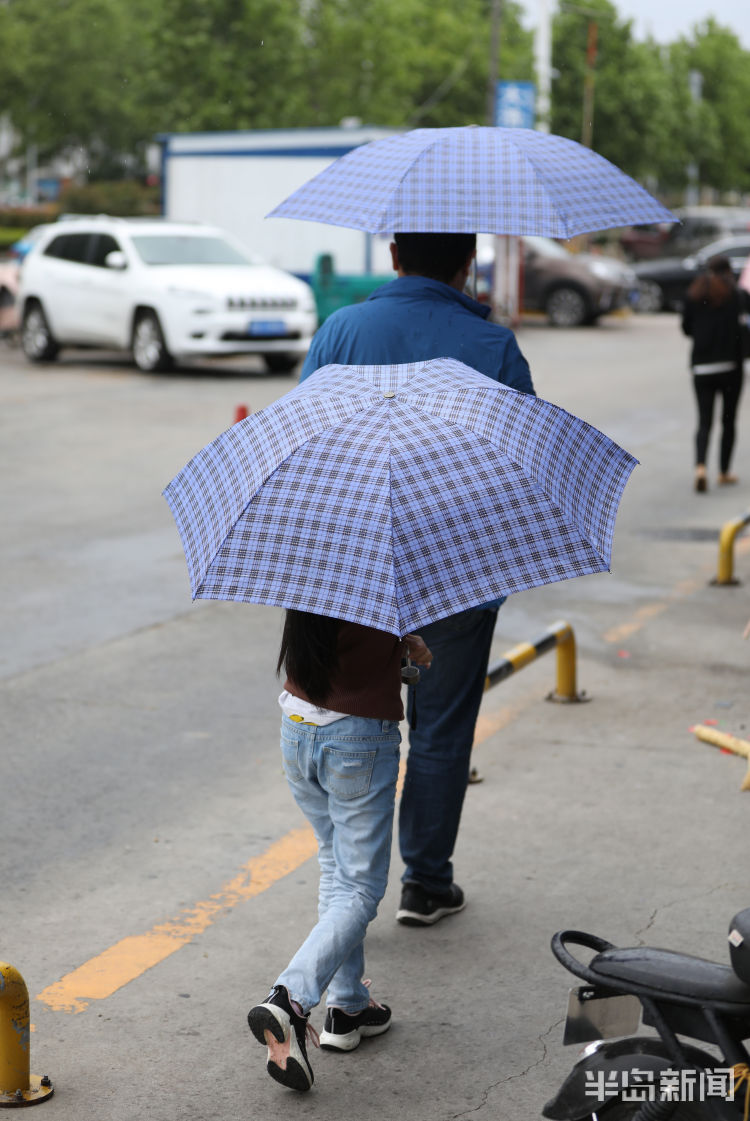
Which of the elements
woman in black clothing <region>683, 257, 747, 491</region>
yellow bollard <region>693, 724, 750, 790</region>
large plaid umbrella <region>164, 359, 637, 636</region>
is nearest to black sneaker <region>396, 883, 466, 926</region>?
large plaid umbrella <region>164, 359, 637, 636</region>

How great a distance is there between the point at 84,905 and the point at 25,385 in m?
14.2

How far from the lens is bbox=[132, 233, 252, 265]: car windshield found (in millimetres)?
18609

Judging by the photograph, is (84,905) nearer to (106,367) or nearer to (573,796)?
(573,796)

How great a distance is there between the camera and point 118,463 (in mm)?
12508

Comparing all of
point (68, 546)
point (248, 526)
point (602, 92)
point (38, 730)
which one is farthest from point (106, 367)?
point (602, 92)

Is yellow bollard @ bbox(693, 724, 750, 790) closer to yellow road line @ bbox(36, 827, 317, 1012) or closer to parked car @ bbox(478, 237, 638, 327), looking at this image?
yellow road line @ bbox(36, 827, 317, 1012)

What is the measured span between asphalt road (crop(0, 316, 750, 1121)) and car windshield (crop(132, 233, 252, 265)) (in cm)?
955

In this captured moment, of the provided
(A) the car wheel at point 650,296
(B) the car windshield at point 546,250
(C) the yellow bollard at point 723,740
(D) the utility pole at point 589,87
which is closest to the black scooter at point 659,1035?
(C) the yellow bollard at point 723,740

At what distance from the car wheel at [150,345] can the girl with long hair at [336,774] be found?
15429mm

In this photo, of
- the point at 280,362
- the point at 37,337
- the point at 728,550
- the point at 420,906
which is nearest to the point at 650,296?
the point at 280,362

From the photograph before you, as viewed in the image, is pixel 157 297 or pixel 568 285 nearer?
pixel 157 297

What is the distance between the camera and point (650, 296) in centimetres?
3045

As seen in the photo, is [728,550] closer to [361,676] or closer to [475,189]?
[475,189]

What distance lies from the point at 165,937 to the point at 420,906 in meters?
0.72
